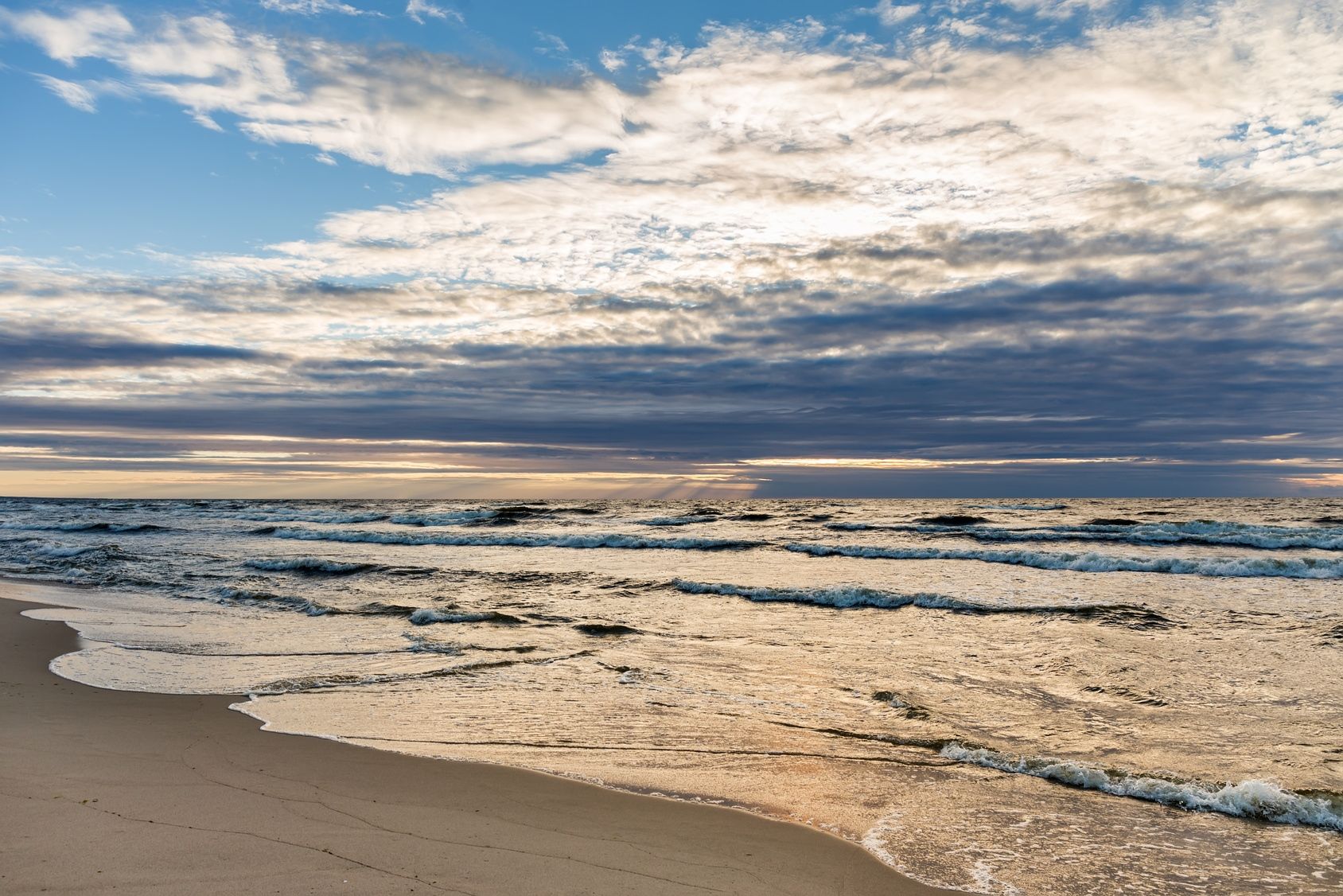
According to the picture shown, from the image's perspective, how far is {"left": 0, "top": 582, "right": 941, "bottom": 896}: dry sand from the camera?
4.39 metres

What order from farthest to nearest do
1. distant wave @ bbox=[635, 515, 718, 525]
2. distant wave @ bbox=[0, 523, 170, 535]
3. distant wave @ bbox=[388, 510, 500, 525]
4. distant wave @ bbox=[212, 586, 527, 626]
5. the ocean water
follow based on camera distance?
distant wave @ bbox=[388, 510, 500, 525], distant wave @ bbox=[635, 515, 718, 525], distant wave @ bbox=[0, 523, 170, 535], distant wave @ bbox=[212, 586, 527, 626], the ocean water

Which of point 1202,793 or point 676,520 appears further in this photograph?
point 676,520

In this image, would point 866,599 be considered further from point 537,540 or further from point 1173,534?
point 1173,534

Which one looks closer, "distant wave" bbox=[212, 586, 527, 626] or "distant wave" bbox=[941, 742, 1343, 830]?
"distant wave" bbox=[941, 742, 1343, 830]

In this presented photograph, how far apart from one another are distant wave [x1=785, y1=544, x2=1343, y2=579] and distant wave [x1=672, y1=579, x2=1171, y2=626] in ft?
28.6

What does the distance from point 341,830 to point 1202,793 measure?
6.34 metres

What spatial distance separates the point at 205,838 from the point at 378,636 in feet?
27.8

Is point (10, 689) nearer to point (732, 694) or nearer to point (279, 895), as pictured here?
point (279, 895)


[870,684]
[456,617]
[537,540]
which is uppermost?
[870,684]

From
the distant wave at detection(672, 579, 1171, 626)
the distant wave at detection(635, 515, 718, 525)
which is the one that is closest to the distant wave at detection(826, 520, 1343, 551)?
the distant wave at detection(635, 515, 718, 525)

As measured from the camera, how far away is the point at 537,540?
3709 centimetres

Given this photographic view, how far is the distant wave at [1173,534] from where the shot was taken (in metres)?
30.9

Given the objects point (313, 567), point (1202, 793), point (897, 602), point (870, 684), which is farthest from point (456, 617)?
point (1202, 793)

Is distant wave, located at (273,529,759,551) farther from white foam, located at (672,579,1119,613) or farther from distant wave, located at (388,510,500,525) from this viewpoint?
white foam, located at (672,579,1119,613)
